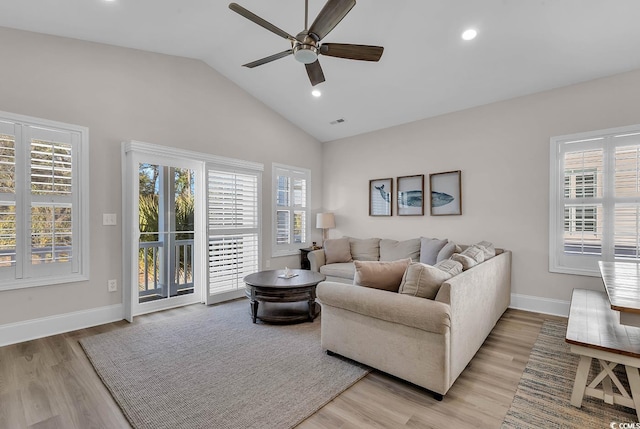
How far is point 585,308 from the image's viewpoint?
2582 mm

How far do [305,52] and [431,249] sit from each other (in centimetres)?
319

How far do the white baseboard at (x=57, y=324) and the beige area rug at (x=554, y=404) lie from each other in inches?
159

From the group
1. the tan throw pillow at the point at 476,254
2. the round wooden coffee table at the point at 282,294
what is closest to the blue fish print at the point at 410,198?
the tan throw pillow at the point at 476,254

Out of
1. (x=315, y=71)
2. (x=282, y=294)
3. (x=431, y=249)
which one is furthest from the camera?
(x=431, y=249)

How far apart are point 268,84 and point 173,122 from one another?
60.0 inches

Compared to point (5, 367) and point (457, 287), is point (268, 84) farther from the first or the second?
point (5, 367)

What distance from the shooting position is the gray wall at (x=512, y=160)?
3521mm

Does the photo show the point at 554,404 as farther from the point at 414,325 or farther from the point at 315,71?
the point at 315,71

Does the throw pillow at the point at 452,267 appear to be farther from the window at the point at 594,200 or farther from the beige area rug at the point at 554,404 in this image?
the window at the point at 594,200

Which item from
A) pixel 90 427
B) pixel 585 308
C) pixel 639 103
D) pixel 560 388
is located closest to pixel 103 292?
pixel 90 427

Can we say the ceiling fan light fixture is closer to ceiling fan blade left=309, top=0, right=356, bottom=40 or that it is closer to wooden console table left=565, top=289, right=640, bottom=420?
ceiling fan blade left=309, top=0, right=356, bottom=40

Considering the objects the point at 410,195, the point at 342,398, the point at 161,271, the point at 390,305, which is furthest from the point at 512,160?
the point at 161,271

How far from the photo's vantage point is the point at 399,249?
15.6 ft

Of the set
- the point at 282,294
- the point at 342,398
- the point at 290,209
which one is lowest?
the point at 342,398
